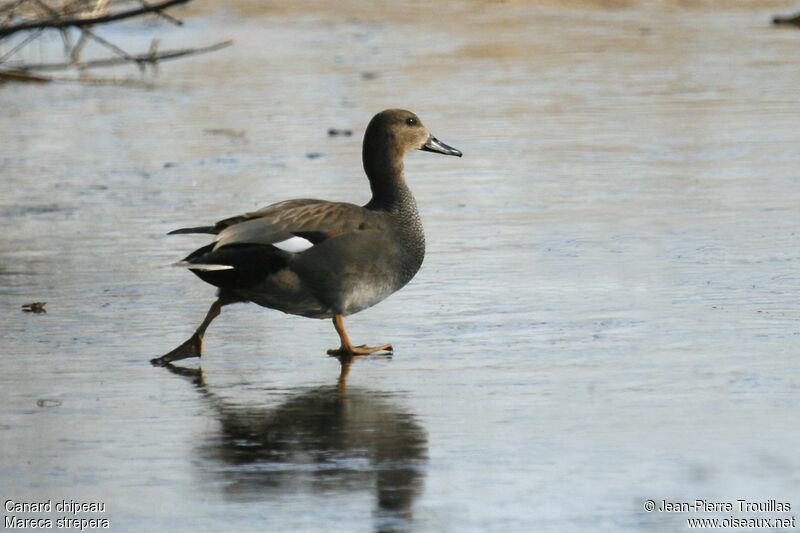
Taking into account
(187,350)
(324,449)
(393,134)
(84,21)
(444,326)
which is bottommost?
(444,326)

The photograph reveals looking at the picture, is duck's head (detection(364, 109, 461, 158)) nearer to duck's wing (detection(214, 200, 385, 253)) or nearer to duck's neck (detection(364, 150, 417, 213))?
duck's neck (detection(364, 150, 417, 213))

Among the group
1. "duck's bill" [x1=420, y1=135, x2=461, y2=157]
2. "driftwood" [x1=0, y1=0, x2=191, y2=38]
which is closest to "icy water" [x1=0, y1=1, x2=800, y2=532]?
"duck's bill" [x1=420, y1=135, x2=461, y2=157]

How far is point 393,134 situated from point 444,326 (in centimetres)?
108

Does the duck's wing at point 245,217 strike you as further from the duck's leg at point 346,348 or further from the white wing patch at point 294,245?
the duck's leg at point 346,348

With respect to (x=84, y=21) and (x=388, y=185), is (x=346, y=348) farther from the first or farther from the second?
(x=84, y=21)

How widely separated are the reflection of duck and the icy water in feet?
0.05

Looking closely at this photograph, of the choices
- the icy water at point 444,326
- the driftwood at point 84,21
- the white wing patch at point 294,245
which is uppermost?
the driftwood at point 84,21

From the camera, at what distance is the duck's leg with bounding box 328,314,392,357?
23.8 feet

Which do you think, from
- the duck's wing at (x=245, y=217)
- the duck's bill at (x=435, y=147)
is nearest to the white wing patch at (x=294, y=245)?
the duck's wing at (x=245, y=217)

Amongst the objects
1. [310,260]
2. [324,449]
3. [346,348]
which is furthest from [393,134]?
[324,449]

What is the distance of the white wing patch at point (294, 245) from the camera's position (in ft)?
23.6

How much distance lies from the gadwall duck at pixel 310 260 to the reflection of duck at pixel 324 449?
0.69 meters

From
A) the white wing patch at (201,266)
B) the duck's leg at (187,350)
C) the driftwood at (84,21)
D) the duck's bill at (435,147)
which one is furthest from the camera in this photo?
the duck's bill at (435,147)

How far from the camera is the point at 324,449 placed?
5738mm
